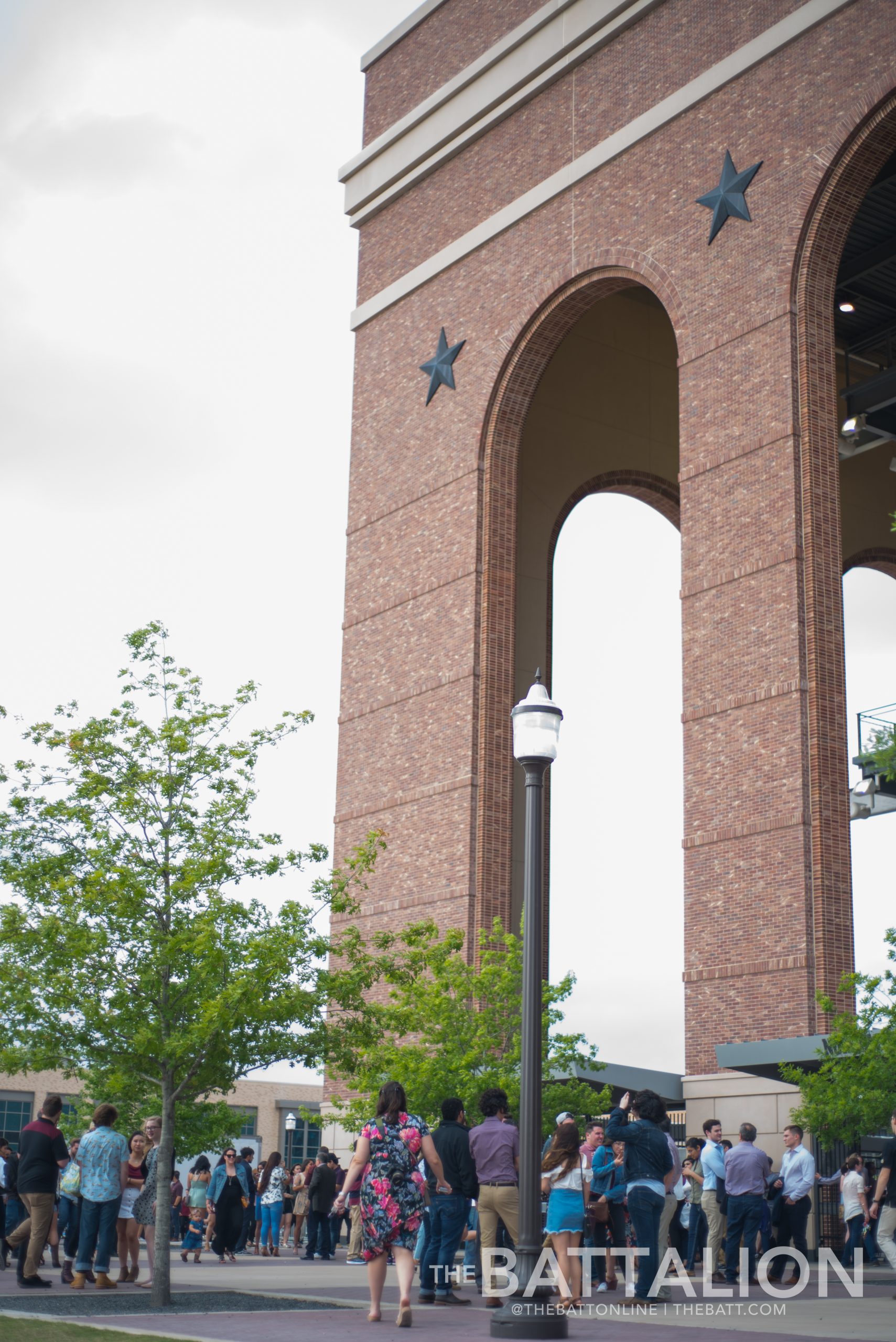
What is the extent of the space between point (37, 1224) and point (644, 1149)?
589cm

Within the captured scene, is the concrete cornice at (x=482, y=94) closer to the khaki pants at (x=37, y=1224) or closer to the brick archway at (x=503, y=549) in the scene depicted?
the brick archway at (x=503, y=549)

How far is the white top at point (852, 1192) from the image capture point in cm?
1647

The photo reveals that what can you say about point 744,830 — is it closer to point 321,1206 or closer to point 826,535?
point 826,535

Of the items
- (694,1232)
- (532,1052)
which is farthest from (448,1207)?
(694,1232)

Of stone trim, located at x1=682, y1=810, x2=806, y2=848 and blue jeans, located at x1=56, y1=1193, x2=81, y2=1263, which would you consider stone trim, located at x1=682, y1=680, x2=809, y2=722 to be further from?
blue jeans, located at x1=56, y1=1193, x2=81, y2=1263

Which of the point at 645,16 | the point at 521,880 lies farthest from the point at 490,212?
the point at 521,880

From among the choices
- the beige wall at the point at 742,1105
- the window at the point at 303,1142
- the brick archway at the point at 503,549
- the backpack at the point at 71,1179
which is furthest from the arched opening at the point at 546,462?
the window at the point at 303,1142

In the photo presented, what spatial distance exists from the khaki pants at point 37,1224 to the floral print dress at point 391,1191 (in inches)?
175

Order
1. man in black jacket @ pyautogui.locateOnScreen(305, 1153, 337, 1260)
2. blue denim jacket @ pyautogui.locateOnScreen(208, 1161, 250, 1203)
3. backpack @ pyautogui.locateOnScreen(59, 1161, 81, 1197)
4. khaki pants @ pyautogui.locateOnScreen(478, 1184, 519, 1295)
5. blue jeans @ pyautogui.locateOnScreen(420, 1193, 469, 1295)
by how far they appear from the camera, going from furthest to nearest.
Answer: blue denim jacket @ pyautogui.locateOnScreen(208, 1161, 250, 1203), man in black jacket @ pyautogui.locateOnScreen(305, 1153, 337, 1260), backpack @ pyautogui.locateOnScreen(59, 1161, 81, 1197), blue jeans @ pyautogui.locateOnScreen(420, 1193, 469, 1295), khaki pants @ pyautogui.locateOnScreen(478, 1184, 519, 1295)

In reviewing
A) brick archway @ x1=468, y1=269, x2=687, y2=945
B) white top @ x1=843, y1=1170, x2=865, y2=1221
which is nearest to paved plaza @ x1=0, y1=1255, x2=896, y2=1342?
white top @ x1=843, y1=1170, x2=865, y2=1221

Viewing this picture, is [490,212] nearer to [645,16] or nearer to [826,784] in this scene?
[645,16]

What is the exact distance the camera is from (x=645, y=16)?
85.2ft

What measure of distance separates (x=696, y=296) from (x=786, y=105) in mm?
3076

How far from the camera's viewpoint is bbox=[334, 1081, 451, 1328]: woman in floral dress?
10.7m
